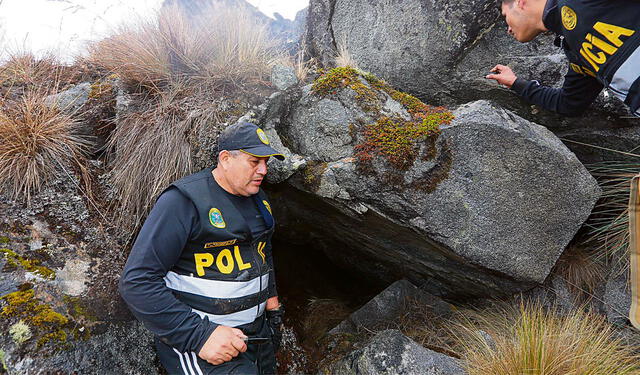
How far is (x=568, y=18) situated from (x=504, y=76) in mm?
1128

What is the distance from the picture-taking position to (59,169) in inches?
122

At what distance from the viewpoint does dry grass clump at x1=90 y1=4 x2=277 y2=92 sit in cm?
376

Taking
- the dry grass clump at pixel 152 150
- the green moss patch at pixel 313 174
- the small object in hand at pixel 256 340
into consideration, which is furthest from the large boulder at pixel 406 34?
the small object in hand at pixel 256 340

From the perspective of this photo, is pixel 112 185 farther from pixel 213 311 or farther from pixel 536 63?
pixel 536 63

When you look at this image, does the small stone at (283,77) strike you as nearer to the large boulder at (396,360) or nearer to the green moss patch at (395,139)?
the green moss patch at (395,139)

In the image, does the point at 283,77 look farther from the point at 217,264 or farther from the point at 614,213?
the point at 614,213

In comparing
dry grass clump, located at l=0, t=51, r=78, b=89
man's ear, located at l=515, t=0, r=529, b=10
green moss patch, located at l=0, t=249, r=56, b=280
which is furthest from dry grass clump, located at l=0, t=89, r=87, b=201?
man's ear, located at l=515, t=0, r=529, b=10

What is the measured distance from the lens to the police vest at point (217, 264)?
94.0 inches

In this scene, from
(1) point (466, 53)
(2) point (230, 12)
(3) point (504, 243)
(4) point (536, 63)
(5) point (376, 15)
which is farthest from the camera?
(2) point (230, 12)

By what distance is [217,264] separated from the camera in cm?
246

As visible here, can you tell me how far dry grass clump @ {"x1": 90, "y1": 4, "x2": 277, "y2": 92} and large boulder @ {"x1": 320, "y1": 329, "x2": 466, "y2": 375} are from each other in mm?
2740

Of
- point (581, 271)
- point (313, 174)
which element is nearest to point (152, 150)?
point (313, 174)

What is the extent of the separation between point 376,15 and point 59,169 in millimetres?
3538

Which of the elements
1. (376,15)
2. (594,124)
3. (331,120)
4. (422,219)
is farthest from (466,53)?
(422,219)
